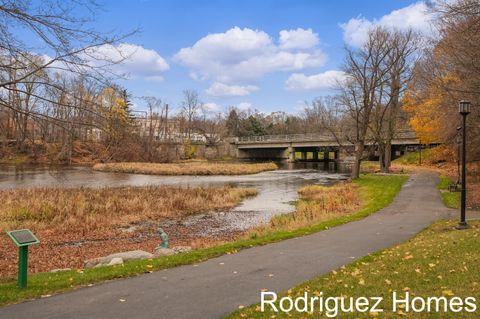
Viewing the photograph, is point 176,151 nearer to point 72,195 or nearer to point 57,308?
point 72,195

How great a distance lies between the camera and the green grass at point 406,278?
5.74 m

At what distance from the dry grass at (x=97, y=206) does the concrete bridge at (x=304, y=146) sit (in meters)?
36.4

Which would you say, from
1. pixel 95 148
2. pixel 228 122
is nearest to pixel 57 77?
pixel 95 148

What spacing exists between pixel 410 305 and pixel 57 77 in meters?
6.00

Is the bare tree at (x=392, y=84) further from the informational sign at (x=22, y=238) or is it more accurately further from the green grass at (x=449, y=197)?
the informational sign at (x=22, y=238)

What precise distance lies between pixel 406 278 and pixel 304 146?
75.3m

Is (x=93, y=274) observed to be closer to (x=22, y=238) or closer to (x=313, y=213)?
(x=22, y=238)

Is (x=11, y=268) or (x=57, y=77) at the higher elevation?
(x=57, y=77)

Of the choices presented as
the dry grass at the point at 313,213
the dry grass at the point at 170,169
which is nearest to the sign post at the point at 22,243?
the dry grass at the point at 313,213

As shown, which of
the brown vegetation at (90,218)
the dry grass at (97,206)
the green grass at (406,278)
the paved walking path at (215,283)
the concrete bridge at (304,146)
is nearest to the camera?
the green grass at (406,278)

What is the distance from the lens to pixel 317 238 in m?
12.3

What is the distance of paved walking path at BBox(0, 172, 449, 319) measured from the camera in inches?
243

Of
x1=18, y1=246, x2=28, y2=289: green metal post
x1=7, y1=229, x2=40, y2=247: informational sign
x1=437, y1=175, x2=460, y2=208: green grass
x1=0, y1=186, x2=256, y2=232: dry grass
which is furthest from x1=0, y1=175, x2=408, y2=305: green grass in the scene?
x1=437, y1=175, x2=460, y2=208: green grass

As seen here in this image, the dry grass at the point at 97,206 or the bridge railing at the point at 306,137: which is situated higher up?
the bridge railing at the point at 306,137
